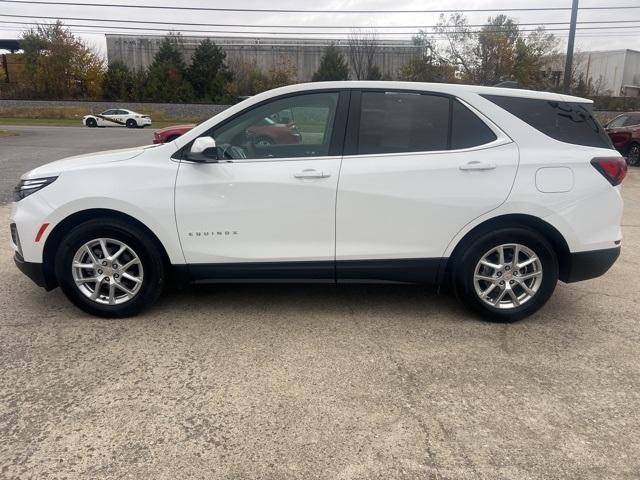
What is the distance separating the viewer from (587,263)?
414 cm

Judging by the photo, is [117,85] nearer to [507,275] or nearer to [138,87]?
[138,87]

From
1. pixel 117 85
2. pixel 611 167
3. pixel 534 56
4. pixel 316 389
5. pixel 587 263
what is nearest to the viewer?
→ pixel 316 389

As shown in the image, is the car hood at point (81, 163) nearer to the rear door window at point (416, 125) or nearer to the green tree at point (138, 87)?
the rear door window at point (416, 125)

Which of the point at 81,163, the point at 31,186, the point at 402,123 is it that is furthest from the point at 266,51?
the point at 402,123

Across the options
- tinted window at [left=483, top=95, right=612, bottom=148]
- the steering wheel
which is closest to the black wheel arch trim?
tinted window at [left=483, top=95, right=612, bottom=148]

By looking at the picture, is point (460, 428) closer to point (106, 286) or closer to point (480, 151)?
point (480, 151)

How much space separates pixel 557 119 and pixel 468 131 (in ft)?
2.35

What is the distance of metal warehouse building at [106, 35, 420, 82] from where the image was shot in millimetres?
60625

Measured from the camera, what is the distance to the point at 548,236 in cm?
411

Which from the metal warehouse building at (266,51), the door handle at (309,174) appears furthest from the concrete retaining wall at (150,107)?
the door handle at (309,174)

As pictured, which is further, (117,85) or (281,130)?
(117,85)

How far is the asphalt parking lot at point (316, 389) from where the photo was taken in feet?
8.52

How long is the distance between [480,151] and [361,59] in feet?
187

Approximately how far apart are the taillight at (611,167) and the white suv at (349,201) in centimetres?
1
